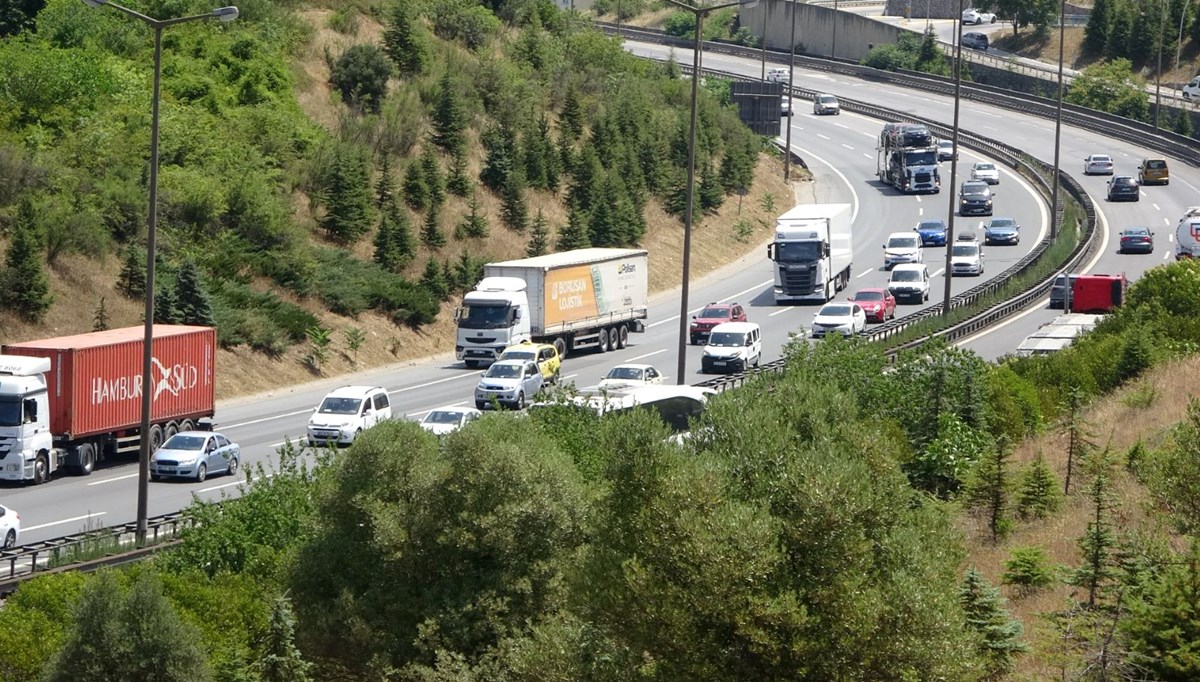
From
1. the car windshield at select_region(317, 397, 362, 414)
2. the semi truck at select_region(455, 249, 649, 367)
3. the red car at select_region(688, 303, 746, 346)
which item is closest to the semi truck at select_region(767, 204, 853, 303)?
the red car at select_region(688, 303, 746, 346)

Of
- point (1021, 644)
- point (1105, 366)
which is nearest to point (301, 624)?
point (1021, 644)

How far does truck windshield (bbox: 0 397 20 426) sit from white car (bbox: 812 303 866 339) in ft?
91.7

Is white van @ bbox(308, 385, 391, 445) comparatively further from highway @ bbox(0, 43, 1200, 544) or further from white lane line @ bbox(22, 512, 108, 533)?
white lane line @ bbox(22, 512, 108, 533)

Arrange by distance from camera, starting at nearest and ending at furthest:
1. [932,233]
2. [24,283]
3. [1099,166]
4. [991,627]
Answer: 1. [991,627]
2. [24,283]
3. [932,233]
4. [1099,166]

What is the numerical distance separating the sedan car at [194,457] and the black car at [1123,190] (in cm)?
6246

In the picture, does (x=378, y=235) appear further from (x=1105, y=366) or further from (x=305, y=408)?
(x=1105, y=366)

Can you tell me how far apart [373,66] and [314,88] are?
305 cm

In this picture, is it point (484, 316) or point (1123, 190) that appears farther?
point (1123, 190)

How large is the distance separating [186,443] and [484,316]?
16.9 m

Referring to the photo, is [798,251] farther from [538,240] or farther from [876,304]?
[538,240]

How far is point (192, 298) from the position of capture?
53031mm

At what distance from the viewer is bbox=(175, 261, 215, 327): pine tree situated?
5272cm

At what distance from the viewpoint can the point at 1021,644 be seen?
790 inches

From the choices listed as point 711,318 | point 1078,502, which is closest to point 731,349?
point 711,318
